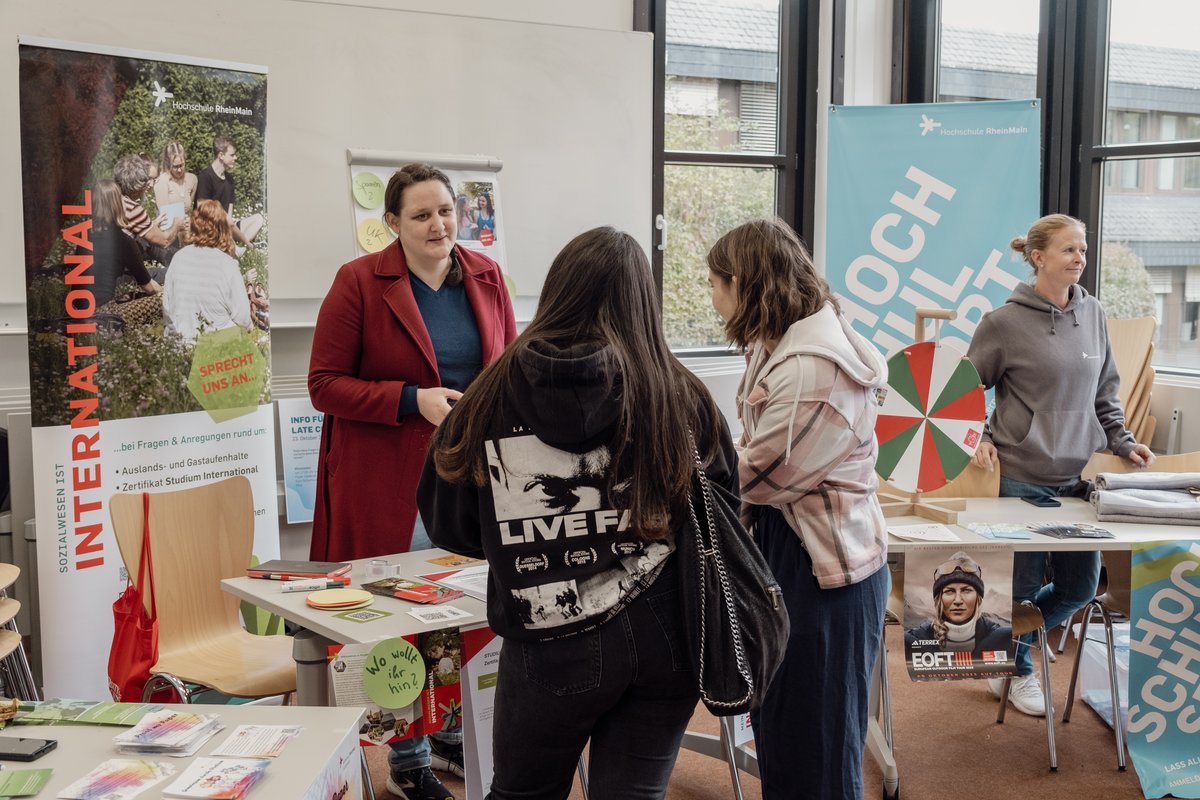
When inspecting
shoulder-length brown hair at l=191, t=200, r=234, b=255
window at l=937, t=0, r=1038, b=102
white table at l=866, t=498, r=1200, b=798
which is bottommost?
white table at l=866, t=498, r=1200, b=798

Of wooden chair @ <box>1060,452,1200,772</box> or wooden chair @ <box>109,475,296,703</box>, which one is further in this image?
wooden chair @ <box>1060,452,1200,772</box>

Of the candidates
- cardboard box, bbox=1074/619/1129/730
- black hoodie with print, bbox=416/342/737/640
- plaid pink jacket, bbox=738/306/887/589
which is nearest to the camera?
black hoodie with print, bbox=416/342/737/640

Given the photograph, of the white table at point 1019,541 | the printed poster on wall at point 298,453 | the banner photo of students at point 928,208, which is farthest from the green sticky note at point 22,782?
the banner photo of students at point 928,208

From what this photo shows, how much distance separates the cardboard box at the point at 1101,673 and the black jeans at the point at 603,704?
2246 millimetres

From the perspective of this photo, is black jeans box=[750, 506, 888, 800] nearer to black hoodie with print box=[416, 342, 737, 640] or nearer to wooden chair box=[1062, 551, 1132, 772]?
black hoodie with print box=[416, 342, 737, 640]

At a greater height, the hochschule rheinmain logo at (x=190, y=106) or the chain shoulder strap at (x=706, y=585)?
the hochschule rheinmain logo at (x=190, y=106)

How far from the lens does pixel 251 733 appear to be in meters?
1.62

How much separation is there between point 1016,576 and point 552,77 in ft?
8.65

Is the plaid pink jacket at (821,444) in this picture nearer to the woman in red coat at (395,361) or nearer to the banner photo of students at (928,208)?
the woman in red coat at (395,361)

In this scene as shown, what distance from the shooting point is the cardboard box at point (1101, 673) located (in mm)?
3488

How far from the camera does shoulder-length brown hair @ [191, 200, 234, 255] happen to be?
322 cm

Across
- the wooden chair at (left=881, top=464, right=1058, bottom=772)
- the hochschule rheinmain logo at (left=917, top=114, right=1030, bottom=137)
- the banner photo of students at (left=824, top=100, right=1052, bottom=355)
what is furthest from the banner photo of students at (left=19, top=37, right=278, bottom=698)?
the hochschule rheinmain logo at (left=917, top=114, right=1030, bottom=137)

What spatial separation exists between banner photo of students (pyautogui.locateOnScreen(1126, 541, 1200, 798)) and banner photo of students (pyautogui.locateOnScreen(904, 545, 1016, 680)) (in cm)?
37

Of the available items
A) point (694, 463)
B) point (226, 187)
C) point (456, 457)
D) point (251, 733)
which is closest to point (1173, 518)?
point (694, 463)
